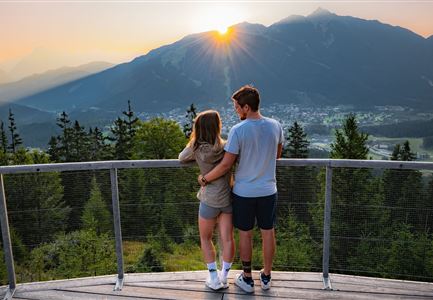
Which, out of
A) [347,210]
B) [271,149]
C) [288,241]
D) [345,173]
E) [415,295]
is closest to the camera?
[271,149]

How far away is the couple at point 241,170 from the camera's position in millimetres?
3000

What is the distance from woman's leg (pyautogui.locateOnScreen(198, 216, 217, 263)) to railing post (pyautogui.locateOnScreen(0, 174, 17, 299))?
5.41 ft

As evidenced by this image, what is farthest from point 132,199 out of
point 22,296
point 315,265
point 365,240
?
point 365,240

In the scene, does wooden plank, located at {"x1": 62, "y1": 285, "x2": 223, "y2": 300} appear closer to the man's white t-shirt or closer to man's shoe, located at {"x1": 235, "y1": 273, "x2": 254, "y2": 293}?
man's shoe, located at {"x1": 235, "y1": 273, "x2": 254, "y2": 293}

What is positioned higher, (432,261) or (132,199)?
(132,199)

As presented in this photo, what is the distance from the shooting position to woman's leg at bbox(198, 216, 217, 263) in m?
3.28

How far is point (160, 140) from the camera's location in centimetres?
4619

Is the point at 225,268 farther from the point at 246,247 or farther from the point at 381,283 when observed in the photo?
the point at 381,283

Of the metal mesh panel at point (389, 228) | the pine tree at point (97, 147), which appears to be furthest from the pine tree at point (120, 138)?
the metal mesh panel at point (389, 228)

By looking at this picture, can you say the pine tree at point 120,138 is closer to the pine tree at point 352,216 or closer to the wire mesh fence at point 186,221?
the wire mesh fence at point 186,221

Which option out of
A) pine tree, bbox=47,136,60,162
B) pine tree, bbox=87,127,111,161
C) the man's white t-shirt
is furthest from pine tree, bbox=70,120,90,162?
the man's white t-shirt

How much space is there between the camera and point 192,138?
3.14m

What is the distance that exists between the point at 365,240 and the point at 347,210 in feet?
1.20

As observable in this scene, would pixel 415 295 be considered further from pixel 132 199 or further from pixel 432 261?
pixel 132 199
